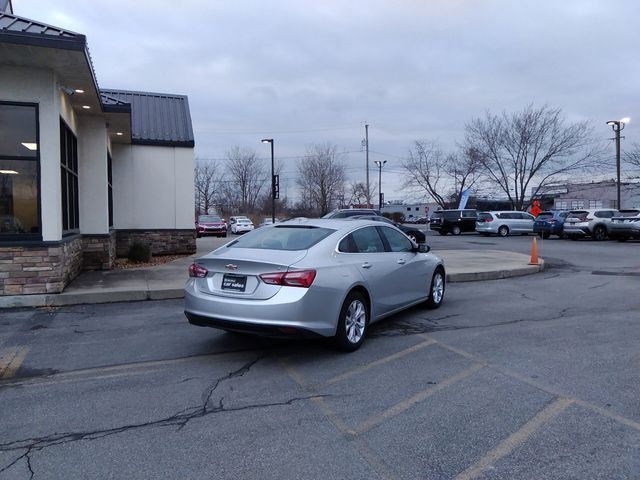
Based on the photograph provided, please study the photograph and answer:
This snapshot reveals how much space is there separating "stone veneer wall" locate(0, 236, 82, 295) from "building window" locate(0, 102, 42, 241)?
0.88 feet

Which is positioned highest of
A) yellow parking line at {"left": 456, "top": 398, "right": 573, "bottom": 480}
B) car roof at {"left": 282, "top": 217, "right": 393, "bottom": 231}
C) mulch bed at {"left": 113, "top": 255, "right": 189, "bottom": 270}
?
car roof at {"left": 282, "top": 217, "right": 393, "bottom": 231}

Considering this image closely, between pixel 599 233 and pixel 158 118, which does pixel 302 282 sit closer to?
pixel 158 118

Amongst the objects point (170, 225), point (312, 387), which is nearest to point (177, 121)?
point (170, 225)

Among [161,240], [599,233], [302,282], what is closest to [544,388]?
[302,282]

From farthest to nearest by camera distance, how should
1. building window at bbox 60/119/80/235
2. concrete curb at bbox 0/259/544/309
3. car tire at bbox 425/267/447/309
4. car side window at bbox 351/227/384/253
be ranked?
building window at bbox 60/119/80/235 → concrete curb at bbox 0/259/544/309 → car tire at bbox 425/267/447/309 → car side window at bbox 351/227/384/253

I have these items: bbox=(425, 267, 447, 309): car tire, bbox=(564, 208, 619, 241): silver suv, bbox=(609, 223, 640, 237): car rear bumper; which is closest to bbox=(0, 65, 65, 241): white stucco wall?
bbox=(425, 267, 447, 309): car tire

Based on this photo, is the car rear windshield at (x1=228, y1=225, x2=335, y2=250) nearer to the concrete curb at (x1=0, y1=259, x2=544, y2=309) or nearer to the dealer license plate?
the dealer license plate

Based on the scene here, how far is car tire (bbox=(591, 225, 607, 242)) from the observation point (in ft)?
86.1

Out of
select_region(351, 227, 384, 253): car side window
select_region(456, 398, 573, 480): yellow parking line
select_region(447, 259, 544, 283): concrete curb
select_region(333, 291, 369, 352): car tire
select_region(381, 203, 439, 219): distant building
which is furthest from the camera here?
select_region(381, 203, 439, 219): distant building

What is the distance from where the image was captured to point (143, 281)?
1036cm

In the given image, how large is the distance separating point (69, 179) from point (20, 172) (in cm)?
226

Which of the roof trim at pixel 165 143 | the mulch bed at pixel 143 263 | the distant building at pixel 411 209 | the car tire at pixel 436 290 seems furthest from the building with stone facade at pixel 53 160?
the distant building at pixel 411 209

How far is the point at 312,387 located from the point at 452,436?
1.47m

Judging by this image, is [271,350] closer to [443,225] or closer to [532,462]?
[532,462]
